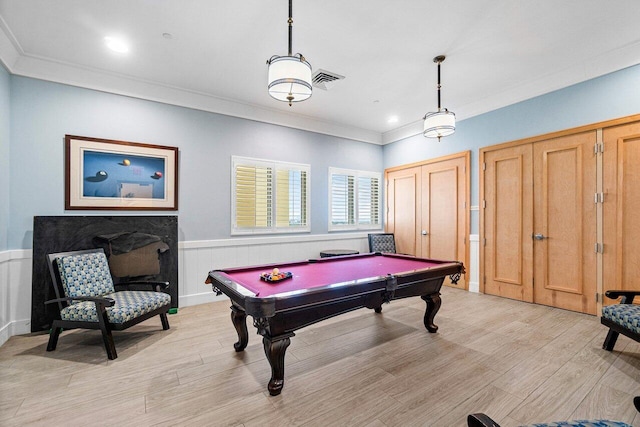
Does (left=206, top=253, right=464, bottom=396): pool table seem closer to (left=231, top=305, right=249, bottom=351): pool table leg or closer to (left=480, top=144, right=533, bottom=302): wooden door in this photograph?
(left=231, top=305, right=249, bottom=351): pool table leg

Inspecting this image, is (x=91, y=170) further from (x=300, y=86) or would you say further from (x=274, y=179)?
(x=300, y=86)

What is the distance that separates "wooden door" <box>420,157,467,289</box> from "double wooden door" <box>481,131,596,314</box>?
394mm

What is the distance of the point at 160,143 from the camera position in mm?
3975

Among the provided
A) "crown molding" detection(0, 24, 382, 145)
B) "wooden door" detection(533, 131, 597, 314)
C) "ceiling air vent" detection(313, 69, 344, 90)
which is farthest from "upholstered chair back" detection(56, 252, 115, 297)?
"wooden door" detection(533, 131, 597, 314)

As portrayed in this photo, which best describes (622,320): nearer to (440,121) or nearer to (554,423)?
(554,423)

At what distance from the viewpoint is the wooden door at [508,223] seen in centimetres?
414

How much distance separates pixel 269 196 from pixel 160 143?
1.78 metres

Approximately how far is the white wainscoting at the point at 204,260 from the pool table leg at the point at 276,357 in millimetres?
2568

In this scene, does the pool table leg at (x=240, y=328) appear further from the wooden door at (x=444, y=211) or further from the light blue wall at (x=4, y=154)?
the wooden door at (x=444, y=211)

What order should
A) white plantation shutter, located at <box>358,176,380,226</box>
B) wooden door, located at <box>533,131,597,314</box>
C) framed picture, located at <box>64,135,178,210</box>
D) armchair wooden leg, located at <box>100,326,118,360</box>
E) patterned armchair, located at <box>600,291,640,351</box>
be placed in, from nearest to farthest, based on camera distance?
patterned armchair, located at <box>600,291,640,351</box>
armchair wooden leg, located at <box>100,326,118,360</box>
framed picture, located at <box>64,135,178,210</box>
wooden door, located at <box>533,131,597,314</box>
white plantation shutter, located at <box>358,176,380,226</box>

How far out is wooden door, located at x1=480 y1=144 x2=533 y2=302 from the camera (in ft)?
13.6

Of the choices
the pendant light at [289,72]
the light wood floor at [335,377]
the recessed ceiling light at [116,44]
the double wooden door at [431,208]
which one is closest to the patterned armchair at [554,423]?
the light wood floor at [335,377]

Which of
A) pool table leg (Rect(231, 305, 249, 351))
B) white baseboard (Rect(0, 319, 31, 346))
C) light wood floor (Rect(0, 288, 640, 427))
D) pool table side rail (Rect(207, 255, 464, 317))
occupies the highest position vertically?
pool table side rail (Rect(207, 255, 464, 317))

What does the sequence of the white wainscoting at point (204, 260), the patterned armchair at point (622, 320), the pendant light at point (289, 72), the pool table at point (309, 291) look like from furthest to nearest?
the white wainscoting at point (204, 260), the patterned armchair at point (622, 320), the pendant light at point (289, 72), the pool table at point (309, 291)
